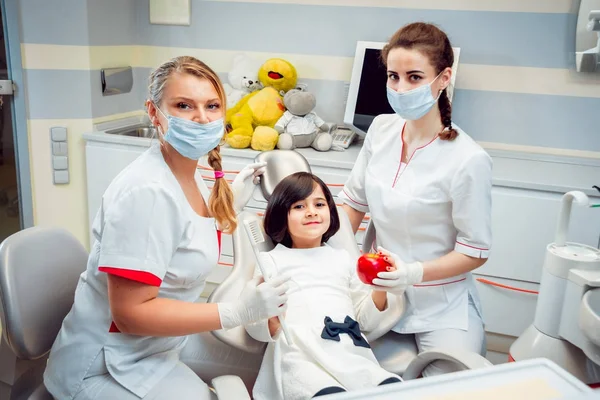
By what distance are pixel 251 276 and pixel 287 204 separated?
0.77 feet

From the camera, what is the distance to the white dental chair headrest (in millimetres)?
1814

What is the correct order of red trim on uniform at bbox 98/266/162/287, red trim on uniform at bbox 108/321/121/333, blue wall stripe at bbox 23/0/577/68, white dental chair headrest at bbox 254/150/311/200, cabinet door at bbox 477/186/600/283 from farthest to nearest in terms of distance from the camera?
blue wall stripe at bbox 23/0/577/68, cabinet door at bbox 477/186/600/283, white dental chair headrest at bbox 254/150/311/200, red trim on uniform at bbox 108/321/121/333, red trim on uniform at bbox 98/266/162/287

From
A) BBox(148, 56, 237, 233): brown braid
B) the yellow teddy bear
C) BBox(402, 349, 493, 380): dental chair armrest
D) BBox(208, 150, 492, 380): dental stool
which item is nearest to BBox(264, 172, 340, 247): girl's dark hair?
BBox(208, 150, 492, 380): dental stool

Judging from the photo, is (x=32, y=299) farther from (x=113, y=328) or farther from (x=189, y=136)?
(x=189, y=136)

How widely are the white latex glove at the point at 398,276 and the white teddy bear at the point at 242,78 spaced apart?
174cm

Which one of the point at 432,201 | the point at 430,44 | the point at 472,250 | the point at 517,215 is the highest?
the point at 430,44

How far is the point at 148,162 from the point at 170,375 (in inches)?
19.4

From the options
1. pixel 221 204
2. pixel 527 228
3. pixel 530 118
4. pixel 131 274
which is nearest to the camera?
pixel 131 274

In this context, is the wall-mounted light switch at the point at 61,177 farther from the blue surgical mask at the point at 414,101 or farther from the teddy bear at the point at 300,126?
the blue surgical mask at the point at 414,101

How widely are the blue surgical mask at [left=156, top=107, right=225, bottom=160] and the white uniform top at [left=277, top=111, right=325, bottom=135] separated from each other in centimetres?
148

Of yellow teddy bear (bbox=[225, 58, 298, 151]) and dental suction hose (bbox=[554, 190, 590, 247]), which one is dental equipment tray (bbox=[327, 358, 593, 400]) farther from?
yellow teddy bear (bbox=[225, 58, 298, 151])

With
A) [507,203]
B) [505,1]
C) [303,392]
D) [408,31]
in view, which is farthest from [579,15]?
[303,392]

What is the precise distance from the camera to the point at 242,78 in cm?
303

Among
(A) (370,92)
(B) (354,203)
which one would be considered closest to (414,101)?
(B) (354,203)
